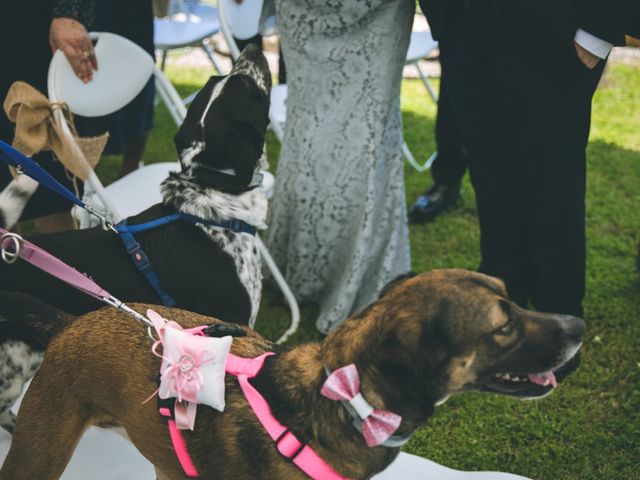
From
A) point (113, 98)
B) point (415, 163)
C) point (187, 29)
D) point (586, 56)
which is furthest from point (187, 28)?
point (586, 56)

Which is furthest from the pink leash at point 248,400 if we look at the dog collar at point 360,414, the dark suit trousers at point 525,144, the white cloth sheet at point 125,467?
the dark suit trousers at point 525,144

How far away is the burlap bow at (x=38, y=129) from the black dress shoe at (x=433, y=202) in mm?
2460

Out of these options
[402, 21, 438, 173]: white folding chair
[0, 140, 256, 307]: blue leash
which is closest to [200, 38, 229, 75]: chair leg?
[402, 21, 438, 173]: white folding chair

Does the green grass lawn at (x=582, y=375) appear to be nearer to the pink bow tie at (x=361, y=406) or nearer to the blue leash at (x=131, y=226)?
the blue leash at (x=131, y=226)

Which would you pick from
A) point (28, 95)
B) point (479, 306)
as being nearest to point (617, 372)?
point (479, 306)

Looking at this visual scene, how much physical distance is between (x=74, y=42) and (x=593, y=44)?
2.39 m

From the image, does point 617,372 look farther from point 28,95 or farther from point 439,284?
point 28,95

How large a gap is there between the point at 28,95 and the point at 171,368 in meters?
1.77

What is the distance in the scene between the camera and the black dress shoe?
16.0 feet

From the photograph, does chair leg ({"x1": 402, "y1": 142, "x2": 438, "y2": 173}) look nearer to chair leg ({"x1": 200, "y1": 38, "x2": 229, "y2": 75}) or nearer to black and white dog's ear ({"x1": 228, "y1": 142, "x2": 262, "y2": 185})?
chair leg ({"x1": 200, "y1": 38, "x2": 229, "y2": 75})

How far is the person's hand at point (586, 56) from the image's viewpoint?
2.71 m

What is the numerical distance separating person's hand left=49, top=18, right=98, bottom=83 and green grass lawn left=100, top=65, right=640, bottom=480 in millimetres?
1708

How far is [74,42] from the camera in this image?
326 cm

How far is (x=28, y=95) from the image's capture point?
2.98 metres
